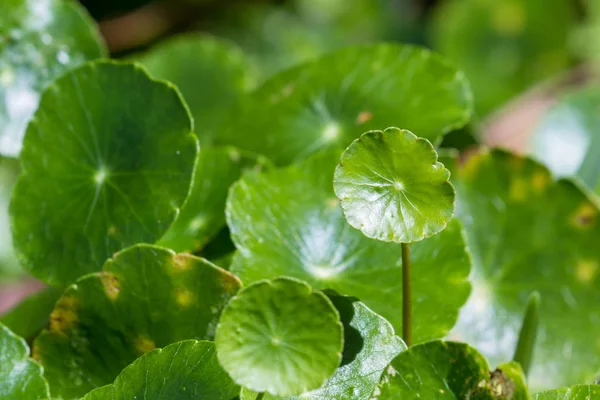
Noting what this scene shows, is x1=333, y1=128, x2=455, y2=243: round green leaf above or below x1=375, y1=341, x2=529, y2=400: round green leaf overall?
above

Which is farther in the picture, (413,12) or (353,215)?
(413,12)

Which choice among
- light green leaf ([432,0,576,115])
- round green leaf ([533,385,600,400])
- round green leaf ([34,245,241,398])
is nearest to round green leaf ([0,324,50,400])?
round green leaf ([34,245,241,398])

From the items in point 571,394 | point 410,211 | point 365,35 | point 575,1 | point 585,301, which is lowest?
point 365,35

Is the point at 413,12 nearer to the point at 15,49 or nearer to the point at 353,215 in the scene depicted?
the point at 15,49

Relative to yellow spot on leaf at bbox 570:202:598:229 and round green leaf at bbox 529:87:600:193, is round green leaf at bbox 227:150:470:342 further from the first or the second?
round green leaf at bbox 529:87:600:193

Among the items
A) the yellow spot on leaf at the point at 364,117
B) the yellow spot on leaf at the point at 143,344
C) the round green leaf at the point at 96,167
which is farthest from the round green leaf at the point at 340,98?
the yellow spot on leaf at the point at 143,344

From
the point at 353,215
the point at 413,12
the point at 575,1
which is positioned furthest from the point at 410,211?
the point at 413,12

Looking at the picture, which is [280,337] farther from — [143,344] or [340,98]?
[340,98]

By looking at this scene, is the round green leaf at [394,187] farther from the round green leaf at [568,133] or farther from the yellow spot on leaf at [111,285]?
the round green leaf at [568,133]
